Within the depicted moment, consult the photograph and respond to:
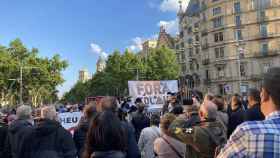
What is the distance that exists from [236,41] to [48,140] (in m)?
65.2

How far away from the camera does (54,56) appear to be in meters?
67.6

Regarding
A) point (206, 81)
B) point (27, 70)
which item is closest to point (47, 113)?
point (27, 70)

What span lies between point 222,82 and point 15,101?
131 ft

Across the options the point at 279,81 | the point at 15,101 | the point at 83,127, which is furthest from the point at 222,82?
the point at 279,81

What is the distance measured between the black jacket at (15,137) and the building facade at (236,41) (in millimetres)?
56946

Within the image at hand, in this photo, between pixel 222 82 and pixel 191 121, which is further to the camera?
pixel 222 82

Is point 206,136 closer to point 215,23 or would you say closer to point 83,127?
point 83,127

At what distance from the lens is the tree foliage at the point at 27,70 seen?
6281 cm

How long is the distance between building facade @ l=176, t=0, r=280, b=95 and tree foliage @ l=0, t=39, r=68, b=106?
2574cm

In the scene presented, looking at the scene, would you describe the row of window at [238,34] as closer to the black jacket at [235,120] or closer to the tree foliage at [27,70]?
the tree foliage at [27,70]

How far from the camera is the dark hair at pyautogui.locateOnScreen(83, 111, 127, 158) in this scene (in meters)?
4.72

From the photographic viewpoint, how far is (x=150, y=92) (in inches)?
689

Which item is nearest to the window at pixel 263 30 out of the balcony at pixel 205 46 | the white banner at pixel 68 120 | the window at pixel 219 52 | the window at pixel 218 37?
the window at pixel 218 37

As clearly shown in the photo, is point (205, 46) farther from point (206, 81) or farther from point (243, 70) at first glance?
point (243, 70)
